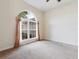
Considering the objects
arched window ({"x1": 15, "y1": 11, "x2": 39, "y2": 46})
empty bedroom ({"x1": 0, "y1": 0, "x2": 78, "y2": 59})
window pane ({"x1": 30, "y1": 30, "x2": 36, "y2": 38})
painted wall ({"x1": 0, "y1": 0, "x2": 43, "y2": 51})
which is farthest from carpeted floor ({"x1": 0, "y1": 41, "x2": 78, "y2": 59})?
window pane ({"x1": 30, "y1": 30, "x2": 36, "y2": 38})

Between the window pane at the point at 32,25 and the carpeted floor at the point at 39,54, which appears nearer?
the carpeted floor at the point at 39,54

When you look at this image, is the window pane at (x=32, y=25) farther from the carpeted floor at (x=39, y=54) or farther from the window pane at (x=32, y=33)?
the carpeted floor at (x=39, y=54)

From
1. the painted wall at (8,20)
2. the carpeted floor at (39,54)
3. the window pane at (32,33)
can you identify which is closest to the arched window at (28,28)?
the window pane at (32,33)

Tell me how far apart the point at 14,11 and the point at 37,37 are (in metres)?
2.78

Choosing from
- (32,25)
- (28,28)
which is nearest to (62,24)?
(32,25)

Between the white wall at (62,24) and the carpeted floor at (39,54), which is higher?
the white wall at (62,24)

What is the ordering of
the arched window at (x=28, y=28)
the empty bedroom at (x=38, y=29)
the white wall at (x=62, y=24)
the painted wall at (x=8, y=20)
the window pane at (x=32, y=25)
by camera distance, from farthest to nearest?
the window pane at (x=32, y=25), the arched window at (x=28, y=28), the white wall at (x=62, y=24), the painted wall at (x=8, y=20), the empty bedroom at (x=38, y=29)

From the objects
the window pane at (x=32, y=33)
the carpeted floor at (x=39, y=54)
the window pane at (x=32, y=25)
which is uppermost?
the window pane at (x=32, y=25)

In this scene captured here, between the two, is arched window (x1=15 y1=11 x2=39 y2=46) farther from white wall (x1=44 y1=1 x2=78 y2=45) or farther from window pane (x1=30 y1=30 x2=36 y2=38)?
white wall (x1=44 y1=1 x2=78 y2=45)

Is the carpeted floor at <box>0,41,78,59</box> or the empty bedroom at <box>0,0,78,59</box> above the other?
the empty bedroom at <box>0,0,78,59</box>

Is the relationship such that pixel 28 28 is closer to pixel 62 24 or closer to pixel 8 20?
pixel 8 20

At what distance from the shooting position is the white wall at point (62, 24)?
4.65 m

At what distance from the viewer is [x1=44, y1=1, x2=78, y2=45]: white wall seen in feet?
15.3

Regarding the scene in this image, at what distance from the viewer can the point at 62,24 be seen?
5.20 metres
